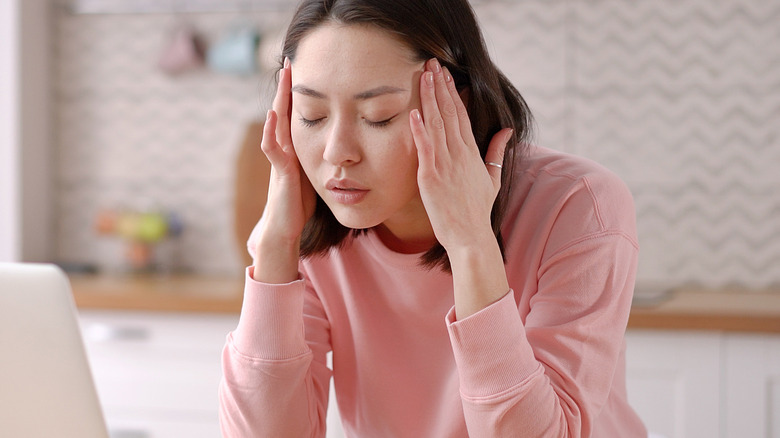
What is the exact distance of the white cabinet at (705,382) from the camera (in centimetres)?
197

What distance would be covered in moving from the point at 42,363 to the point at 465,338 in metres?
0.55

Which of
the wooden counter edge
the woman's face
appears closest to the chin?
the woman's face

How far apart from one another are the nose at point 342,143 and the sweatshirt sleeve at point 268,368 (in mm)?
234

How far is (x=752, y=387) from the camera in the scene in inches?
77.7

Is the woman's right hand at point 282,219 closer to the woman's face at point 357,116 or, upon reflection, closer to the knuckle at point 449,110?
the woman's face at point 357,116

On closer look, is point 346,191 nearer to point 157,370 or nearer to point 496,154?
point 496,154

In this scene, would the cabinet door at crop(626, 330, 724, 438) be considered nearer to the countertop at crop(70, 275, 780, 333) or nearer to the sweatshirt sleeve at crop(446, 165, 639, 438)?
the countertop at crop(70, 275, 780, 333)

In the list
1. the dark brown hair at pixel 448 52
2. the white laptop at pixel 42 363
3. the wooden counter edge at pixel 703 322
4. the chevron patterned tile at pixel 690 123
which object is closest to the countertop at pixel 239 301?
the wooden counter edge at pixel 703 322

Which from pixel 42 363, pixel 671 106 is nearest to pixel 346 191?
pixel 42 363

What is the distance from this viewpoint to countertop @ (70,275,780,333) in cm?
197

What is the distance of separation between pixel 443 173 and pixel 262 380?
1.25 ft

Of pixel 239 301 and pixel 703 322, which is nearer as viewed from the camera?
pixel 703 322

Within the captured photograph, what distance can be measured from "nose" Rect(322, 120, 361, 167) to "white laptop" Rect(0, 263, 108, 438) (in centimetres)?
44

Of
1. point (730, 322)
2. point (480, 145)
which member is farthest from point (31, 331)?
point (730, 322)
